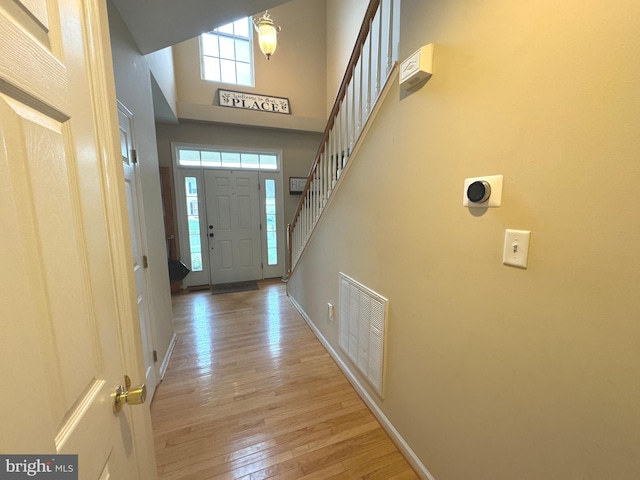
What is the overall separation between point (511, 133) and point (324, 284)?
1.88 m

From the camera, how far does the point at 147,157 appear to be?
198 centimetres

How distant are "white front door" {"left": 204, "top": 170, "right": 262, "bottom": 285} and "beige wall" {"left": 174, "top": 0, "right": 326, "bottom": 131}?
89 centimetres

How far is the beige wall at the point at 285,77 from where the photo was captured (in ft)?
12.2

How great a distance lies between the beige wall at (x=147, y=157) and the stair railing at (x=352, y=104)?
4.53ft

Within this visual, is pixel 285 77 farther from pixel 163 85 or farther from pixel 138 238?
pixel 138 238

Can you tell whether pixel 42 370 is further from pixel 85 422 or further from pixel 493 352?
pixel 493 352

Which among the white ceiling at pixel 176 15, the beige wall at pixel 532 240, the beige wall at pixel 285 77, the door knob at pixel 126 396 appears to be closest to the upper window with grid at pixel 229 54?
the beige wall at pixel 285 77

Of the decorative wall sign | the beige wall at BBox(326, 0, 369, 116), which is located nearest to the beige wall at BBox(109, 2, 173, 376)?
the decorative wall sign

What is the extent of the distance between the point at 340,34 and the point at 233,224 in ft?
11.3

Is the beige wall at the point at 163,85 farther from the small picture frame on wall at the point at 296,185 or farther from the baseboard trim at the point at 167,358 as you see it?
the baseboard trim at the point at 167,358

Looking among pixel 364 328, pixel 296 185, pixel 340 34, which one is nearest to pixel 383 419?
pixel 364 328

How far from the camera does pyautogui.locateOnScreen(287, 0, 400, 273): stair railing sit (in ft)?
4.72

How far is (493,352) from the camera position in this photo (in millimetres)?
929

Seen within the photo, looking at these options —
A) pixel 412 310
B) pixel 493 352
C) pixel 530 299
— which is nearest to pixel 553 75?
pixel 530 299
